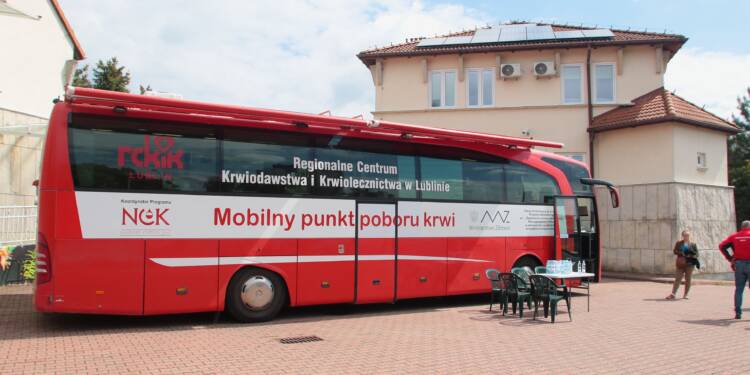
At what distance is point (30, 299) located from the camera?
11.5 meters

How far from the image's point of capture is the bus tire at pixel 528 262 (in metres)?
12.8

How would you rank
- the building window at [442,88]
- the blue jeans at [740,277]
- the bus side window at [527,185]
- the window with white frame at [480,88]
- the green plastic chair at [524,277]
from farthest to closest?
1. the building window at [442,88]
2. the window with white frame at [480,88]
3. the bus side window at [527,185]
4. the green plastic chair at [524,277]
5. the blue jeans at [740,277]

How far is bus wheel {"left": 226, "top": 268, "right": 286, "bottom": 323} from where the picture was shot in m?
9.48

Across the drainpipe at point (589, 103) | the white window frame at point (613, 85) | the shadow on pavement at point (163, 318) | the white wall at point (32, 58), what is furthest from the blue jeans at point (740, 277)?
the white wall at point (32, 58)

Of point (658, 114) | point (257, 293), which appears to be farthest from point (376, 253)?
point (658, 114)

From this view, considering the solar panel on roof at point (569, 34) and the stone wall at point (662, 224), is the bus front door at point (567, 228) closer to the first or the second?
the stone wall at point (662, 224)

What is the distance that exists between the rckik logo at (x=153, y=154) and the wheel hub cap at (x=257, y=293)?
2227mm

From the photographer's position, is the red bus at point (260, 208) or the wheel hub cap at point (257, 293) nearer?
the red bus at point (260, 208)

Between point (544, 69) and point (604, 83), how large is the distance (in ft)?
7.86

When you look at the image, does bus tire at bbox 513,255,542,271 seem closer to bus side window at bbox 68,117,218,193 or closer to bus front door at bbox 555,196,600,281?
bus front door at bbox 555,196,600,281

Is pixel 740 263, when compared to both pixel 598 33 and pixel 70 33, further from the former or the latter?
pixel 70 33

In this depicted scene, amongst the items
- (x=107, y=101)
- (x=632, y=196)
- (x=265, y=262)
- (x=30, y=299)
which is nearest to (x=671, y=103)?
(x=632, y=196)

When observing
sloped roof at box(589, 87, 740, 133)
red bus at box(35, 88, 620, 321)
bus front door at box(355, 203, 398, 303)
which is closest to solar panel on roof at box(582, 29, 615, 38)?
sloped roof at box(589, 87, 740, 133)

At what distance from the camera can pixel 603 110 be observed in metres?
21.7
